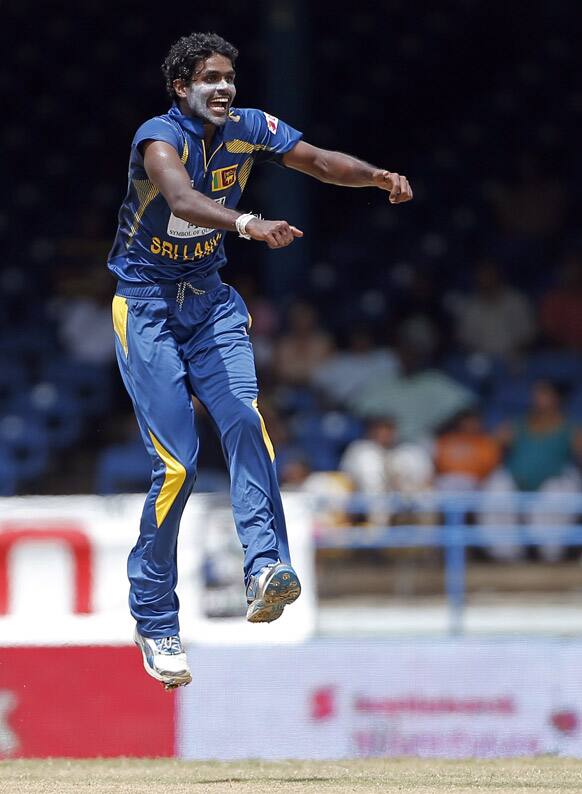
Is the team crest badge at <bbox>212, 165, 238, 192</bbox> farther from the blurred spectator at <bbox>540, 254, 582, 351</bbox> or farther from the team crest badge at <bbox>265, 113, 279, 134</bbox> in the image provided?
the blurred spectator at <bbox>540, 254, 582, 351</bbox>

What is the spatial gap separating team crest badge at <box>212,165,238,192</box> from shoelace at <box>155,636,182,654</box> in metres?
1.96

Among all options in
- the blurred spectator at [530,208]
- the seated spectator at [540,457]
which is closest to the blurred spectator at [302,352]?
the seated spectator at [540,457]

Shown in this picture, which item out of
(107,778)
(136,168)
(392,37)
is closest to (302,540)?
(107,778)

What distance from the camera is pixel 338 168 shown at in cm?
663

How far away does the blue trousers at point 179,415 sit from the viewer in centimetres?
649

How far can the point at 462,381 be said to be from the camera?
13.2 m

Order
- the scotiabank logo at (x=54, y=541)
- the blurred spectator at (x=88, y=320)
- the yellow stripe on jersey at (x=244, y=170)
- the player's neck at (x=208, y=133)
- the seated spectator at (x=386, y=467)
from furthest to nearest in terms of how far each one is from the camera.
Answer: the blurred spectator at (x=88, y=320), the seated spectator at (x=386, y=467), the scotiabank logo at (x=54, y=541), the yellow stripe on jersey at (x=244, y=170), the player's neck at (x=208, y=133)

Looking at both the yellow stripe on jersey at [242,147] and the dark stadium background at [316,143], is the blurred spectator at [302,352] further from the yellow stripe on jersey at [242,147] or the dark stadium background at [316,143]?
the yellow stripe on jersey at [242,147]

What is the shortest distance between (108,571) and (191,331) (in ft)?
11.3

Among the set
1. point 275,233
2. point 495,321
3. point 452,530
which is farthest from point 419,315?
point 275,233

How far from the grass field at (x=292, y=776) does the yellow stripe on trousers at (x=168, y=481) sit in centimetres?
115

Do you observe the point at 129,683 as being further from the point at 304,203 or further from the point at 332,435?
the point at 304,203

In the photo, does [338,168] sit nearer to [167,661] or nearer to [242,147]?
[242,147]

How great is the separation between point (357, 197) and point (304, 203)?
Result: 4.90ft
